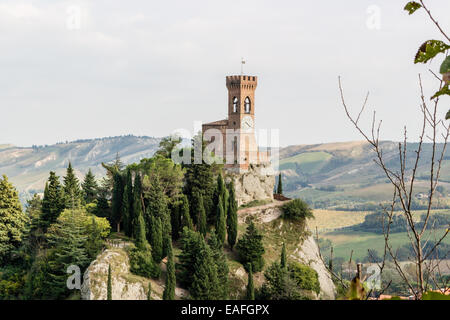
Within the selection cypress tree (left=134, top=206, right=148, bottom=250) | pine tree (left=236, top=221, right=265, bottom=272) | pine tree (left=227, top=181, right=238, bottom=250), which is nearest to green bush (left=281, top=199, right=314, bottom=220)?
pine tree (left=236, top=221, right=265, bottom=272)

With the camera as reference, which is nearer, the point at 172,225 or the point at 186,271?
the point at 186,271

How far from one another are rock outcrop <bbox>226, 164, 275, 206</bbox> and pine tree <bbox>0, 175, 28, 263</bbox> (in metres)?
17.6

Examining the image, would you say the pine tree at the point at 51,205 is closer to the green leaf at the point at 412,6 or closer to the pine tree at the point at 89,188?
the pine tree at the point at 89,188

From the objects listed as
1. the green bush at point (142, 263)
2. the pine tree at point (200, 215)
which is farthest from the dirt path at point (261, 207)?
the green bush at point (142, 263)

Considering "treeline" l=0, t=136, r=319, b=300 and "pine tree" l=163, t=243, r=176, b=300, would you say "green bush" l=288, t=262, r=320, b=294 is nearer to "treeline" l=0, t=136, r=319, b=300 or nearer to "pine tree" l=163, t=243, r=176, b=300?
"treeline" l=0, t=136, r=319, b=300

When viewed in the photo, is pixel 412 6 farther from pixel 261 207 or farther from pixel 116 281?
pixel 261 207

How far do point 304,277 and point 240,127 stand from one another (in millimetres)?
15918

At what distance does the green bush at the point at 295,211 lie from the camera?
47.2m

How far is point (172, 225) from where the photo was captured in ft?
133

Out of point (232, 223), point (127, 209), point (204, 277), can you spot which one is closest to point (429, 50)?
point (204, 277)
